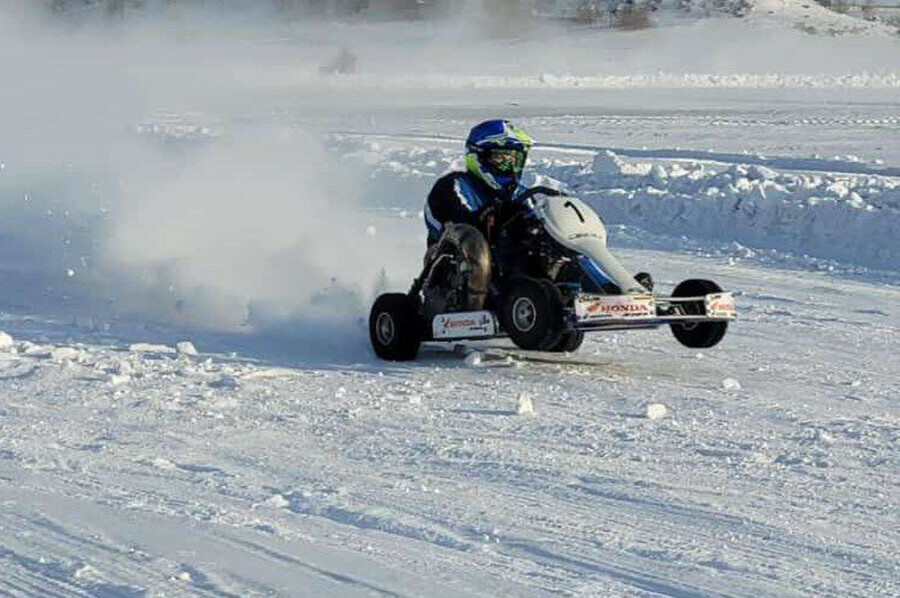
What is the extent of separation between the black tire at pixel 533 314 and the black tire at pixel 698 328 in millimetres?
1148

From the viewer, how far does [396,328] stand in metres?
12.3

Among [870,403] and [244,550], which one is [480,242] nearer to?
[870,403]

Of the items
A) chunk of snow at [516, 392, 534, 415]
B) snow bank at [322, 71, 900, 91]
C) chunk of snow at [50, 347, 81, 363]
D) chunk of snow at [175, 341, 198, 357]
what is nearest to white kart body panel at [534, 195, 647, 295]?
chunk of snow at [516, 392, 534, 415]

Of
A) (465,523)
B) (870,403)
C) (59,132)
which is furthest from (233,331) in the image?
(59,132)

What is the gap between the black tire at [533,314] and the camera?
11.3 meters

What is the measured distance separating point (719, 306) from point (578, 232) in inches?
46.8

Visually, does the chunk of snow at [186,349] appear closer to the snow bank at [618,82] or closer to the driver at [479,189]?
the driver at [479,189]

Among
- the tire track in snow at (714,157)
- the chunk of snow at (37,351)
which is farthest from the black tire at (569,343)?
the tire track in snow at (714,157)

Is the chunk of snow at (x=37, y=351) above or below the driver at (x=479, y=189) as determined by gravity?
below

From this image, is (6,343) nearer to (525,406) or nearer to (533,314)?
(533,314)

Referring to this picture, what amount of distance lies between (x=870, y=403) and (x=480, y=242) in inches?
122

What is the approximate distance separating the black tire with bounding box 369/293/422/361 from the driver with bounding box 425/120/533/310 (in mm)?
393

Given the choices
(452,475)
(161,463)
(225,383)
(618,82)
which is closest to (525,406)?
(452,475)

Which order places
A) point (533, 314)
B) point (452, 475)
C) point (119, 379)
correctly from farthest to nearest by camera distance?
1. point (533, 314)
2. point (119, 379)
3. point (452, 475)
